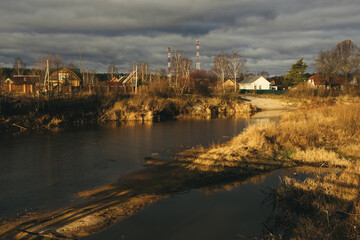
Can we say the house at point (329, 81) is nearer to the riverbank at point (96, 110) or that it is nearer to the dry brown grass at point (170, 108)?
the dry brown grass at point (170, 108)

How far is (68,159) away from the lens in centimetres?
1438

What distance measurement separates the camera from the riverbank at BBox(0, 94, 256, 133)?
23938 mm

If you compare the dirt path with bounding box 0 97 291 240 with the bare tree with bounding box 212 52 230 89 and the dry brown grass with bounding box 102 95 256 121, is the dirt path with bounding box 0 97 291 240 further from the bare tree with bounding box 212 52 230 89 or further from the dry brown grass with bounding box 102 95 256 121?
the bare tree with bounding box 212 52 230 89

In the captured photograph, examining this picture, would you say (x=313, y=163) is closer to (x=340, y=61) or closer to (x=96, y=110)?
(x=96, y=110)

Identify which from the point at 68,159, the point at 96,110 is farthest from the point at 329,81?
the point at 68,159

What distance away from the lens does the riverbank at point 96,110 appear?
942 inches

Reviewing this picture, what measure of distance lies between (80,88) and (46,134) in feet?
41.4

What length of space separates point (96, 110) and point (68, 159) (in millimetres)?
16103

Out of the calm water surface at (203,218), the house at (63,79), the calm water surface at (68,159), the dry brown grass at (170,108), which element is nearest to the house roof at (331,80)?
the dry brown grass at (170,108)

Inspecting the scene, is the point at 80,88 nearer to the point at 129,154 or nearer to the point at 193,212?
the point at 129,154

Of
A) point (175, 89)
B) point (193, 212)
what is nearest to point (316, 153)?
point (193, 212)

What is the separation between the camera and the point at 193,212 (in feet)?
24.9

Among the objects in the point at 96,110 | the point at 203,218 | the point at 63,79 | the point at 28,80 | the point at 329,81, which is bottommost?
the point at 203,218

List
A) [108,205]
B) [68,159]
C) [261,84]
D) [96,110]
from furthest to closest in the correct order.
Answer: [261,84] < [96,110] < [68,159] < [108,205]
